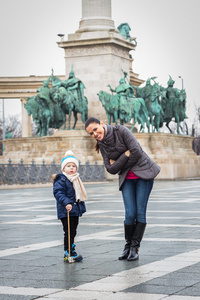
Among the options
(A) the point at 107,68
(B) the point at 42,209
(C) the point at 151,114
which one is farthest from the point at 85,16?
(B) the point at 42,209

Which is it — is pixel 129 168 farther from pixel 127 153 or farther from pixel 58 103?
pixel 58 103

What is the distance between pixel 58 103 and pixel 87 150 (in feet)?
11.9

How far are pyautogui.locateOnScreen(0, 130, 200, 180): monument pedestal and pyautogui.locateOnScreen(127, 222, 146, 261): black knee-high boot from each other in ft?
125

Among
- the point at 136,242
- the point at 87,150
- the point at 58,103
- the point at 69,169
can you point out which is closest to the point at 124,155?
the point at 69,169

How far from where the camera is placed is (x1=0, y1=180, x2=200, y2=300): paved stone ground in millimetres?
6020

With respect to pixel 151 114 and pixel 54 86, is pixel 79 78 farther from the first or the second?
pixel 151 114

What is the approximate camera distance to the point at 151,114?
174ft

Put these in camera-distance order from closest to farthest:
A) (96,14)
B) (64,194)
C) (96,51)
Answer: (64,194), (96,14), (96,51)

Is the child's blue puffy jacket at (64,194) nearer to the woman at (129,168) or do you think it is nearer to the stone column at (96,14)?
the woman at (129,168)

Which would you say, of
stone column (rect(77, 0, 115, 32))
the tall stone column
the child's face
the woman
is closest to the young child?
the child's face

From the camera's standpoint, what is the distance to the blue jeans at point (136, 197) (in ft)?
26.4

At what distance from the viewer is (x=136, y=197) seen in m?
8.09

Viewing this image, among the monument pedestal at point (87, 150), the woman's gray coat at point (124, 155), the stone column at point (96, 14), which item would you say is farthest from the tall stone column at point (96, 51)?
the woman's gray coat at point (124, 155)

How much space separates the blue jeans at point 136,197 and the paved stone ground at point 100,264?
454 millimetres
